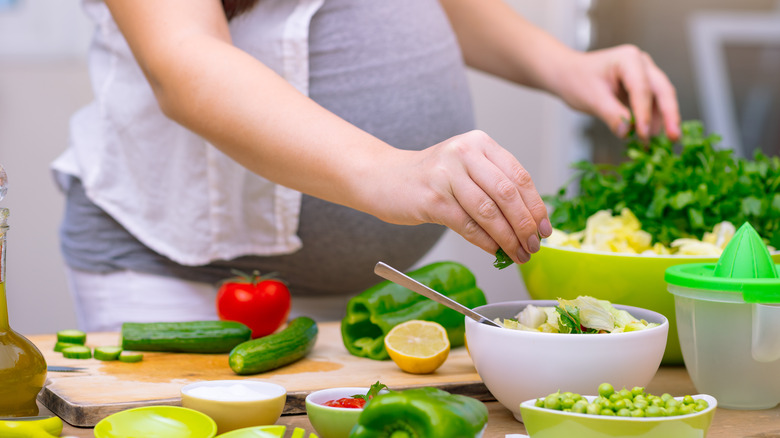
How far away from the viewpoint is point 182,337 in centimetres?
105

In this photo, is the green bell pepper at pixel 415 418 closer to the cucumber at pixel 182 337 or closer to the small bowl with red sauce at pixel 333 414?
the small bowl with red sauce at pixel 333 414

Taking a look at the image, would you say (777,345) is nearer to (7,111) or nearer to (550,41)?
(550,41)

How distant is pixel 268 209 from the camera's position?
1.28 m

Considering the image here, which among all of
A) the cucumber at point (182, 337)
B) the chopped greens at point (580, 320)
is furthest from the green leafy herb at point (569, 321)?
the cucumber at point (182, 337)

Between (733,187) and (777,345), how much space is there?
1.24 feet

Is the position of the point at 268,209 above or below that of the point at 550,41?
below

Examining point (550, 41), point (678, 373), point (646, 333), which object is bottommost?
point (678, 373)

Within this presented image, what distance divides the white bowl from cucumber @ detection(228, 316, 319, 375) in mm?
302

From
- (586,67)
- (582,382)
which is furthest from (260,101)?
(586,67)

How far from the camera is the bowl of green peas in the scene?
0.64m

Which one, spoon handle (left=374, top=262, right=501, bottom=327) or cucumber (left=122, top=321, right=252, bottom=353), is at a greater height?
spoon handle (left=374, top=262, right=501, bottom=327)

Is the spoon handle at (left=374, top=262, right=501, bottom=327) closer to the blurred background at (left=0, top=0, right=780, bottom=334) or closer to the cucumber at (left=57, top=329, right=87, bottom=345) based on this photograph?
the cucumber at (left=57, top=329, right=87, bottom=345)

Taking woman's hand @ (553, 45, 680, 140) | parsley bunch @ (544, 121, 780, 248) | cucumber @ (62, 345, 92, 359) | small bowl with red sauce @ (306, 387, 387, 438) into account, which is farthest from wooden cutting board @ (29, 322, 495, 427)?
woman's hand @ (553, 45, 680, 140)

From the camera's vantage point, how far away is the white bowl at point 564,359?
75cm
